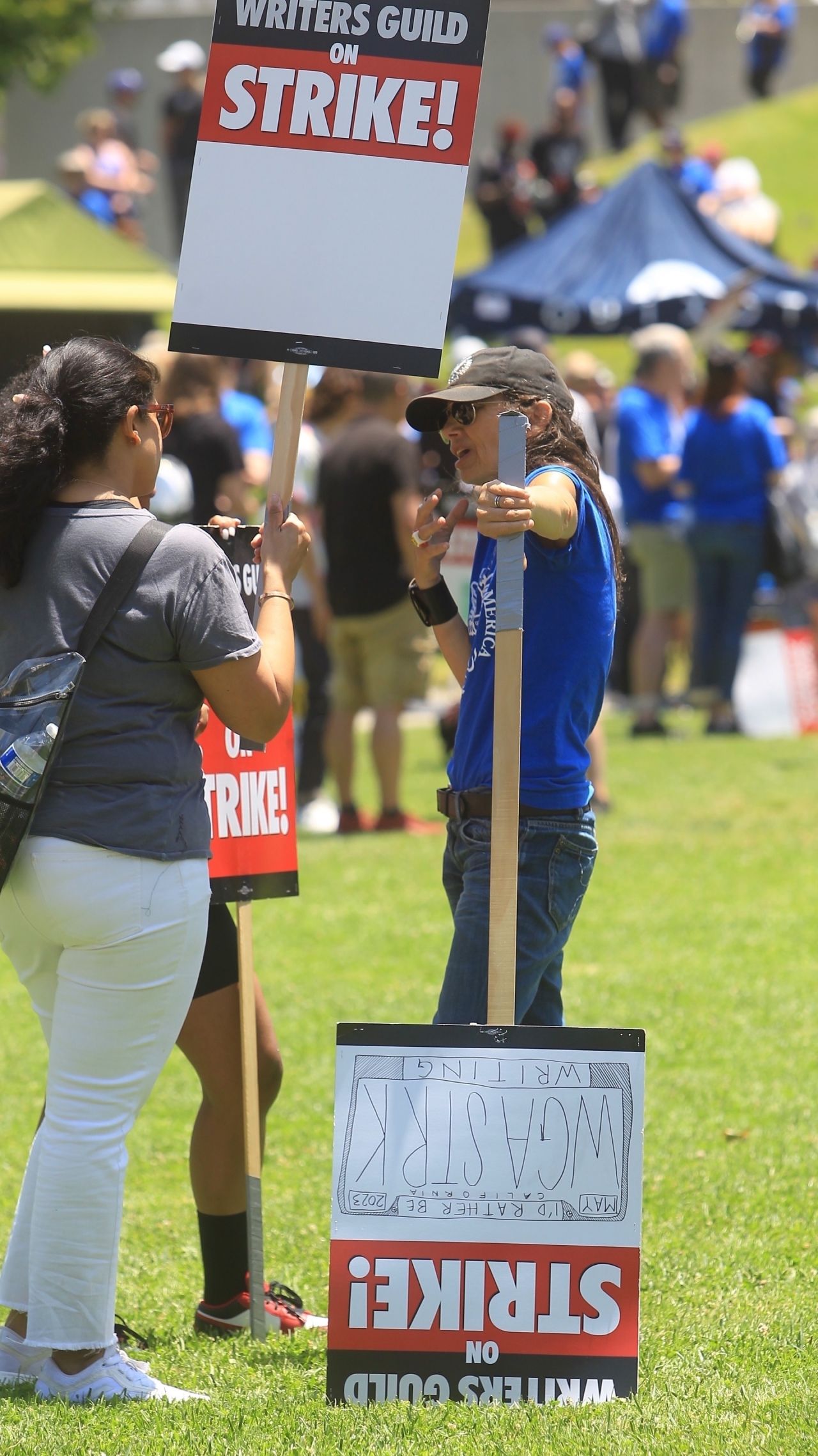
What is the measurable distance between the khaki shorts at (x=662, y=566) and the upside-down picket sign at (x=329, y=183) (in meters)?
8.63

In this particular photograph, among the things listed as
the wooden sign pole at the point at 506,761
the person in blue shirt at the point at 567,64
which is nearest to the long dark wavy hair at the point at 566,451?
the wooden sign pole at the point at 506,761

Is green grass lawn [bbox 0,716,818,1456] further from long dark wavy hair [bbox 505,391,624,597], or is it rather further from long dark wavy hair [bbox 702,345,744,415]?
long dark wavy hair [bbox 702,345,744,415]

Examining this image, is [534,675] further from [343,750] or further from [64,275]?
[64,275]

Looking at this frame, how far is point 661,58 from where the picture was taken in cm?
3158

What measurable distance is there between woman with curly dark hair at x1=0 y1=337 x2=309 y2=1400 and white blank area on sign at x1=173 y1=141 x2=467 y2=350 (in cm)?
29

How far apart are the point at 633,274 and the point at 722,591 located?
19.2 ft

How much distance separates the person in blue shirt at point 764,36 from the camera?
32969 millimetres

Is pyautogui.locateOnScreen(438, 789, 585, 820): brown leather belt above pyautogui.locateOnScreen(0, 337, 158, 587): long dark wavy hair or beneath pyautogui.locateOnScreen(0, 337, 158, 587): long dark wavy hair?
beneath

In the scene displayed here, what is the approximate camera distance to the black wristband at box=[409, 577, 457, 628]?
381cm

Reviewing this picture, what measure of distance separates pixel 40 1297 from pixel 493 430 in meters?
1.82

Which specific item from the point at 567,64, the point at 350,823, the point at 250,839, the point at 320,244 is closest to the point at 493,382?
the point at 320,244

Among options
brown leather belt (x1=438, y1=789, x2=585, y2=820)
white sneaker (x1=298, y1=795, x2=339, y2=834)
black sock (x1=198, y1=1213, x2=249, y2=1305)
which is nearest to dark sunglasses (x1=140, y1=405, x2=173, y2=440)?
brown leather belt (x1=438, y1=789, x2=585, y2=820)

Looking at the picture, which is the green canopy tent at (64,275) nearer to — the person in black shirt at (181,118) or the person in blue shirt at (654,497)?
the person in blue shirt at (654,497)

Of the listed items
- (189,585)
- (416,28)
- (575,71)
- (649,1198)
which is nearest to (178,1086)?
(649,1198)
